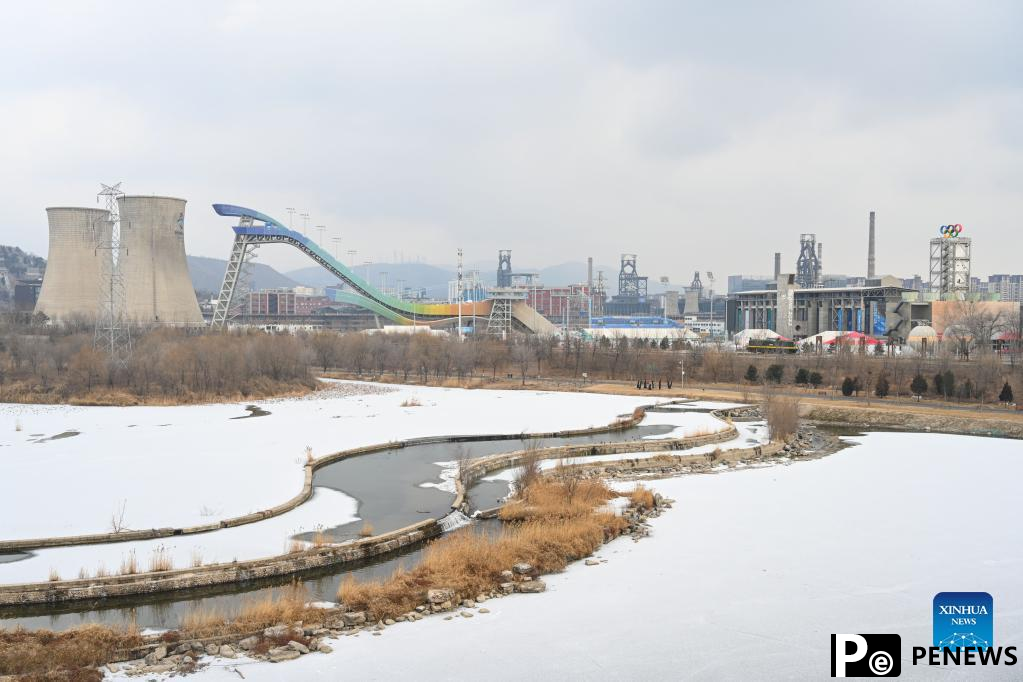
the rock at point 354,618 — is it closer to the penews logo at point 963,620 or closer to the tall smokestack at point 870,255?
the penews logo at point 963,620

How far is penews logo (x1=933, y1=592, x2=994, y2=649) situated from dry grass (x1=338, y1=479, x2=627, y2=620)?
384cm

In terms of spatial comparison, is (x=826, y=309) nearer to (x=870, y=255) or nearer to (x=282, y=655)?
(x=870, y=255)

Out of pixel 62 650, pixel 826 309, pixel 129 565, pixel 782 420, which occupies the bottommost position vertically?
pixel 62 650

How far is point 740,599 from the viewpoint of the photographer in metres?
7.59

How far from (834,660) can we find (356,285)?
1993 inches

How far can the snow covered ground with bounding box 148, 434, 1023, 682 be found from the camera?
6168mm

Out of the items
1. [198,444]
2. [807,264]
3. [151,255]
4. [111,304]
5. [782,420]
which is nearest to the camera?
[198,444]

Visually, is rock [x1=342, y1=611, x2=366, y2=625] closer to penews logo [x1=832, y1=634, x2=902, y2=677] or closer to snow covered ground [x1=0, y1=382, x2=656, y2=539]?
snow covered ground [x1=0, y1=382, x2=656, y2=539]

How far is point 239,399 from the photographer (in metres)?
25.1

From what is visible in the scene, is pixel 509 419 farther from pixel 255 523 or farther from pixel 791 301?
pixel 791 301

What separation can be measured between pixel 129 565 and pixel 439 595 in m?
3.51

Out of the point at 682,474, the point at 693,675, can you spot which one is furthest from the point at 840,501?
the point at 693,675

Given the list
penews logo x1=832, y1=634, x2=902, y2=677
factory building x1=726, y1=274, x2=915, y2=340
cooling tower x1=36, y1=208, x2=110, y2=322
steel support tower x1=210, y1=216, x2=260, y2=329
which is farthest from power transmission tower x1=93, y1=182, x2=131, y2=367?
factory building x1=726, y1=274, x2=915, y2=340

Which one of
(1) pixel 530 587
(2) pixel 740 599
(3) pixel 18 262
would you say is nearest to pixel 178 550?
(1) pixel 530 587
